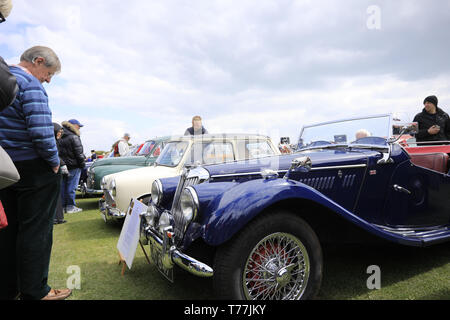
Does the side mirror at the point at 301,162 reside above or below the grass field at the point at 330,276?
above

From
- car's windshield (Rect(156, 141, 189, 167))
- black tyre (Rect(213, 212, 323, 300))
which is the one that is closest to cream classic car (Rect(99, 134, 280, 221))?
car's windshield (Rect(156, 141, 189, 167))

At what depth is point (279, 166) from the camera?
2.96 metres

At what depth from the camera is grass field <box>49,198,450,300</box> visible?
2.48 meters

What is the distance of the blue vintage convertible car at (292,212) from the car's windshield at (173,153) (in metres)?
1.82

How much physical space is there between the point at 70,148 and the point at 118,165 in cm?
109

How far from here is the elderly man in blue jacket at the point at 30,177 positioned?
2178 mm

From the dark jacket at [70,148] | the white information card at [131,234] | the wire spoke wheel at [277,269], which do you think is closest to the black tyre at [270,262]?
the wire spoke wheel at [277,269]

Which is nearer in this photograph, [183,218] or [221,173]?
[183,218]

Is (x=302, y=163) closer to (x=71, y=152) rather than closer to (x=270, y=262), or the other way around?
(x=270, y=262)

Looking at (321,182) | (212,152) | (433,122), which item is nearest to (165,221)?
(321,182)

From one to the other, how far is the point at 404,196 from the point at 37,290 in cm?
365

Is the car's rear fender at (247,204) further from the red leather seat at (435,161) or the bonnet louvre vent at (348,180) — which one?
the red leather seat at (435,161)
